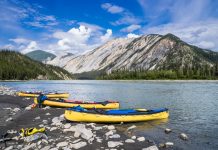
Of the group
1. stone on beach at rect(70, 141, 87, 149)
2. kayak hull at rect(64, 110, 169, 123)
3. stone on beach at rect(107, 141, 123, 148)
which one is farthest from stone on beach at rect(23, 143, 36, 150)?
kayak hull at rect(64, 110, 169, 123)

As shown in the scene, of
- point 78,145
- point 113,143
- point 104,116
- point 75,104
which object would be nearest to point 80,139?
point 78,145

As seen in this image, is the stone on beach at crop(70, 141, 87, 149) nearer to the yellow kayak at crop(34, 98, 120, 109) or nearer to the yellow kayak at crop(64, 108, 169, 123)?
the yellow kayak at crop(64, 108, 169, 123)

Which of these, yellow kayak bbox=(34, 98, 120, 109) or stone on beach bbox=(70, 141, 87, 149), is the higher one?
yellow kayak bbox=(34, 98, 120, 109)

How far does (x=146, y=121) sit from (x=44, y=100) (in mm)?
21913

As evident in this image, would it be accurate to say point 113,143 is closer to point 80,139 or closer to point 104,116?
point 80,139

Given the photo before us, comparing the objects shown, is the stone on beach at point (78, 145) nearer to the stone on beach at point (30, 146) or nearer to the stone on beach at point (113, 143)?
the stone on beach at point (113, 143)

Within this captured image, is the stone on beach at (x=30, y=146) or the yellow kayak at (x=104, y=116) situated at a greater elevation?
the yellow kayak at (x=104, y=116)

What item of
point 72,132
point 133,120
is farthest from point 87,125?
point 133,120

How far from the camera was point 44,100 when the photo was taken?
48.5 metres

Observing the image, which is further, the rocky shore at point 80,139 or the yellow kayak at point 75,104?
the yellow kayak at point 75,104

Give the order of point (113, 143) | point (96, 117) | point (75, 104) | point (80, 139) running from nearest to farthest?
1. point (113, 143)
2. point (80, 139)
3. point (96, 117)
4. point (75, 104)

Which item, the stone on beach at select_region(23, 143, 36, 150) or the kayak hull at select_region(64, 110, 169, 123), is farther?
the kayak hull at select_region(64, 110, 169, 123)

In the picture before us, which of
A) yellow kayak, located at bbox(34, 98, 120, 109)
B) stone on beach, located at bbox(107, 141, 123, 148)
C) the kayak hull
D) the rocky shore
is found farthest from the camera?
yellow kayak, located at bbox(34, 98, 120, 109)

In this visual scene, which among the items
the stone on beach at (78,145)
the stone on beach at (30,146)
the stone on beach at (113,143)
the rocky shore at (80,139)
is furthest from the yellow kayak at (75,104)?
the stone on beach at (30,146)
